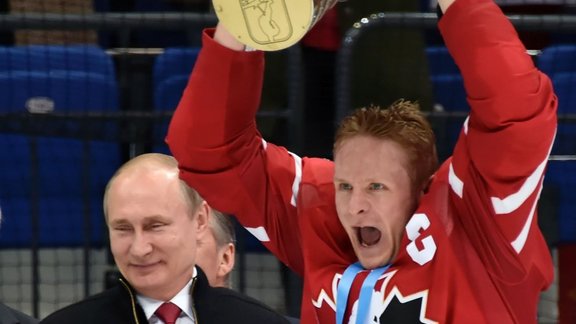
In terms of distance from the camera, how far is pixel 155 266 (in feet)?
10.3

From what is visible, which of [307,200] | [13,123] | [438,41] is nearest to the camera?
[307,200]

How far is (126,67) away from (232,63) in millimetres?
2299

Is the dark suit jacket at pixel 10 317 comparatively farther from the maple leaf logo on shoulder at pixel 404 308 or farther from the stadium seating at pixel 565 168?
the stadium seating at pixel 565 168

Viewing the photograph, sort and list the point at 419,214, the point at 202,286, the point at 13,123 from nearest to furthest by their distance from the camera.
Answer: the point at 419,214, the point at 202,286, the point at 13,123

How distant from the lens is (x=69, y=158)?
4.81 metres

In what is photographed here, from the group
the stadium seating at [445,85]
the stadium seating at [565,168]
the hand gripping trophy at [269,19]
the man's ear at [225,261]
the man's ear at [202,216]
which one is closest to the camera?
the hand gripping trophy at [269,19]

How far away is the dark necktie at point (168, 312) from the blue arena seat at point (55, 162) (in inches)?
65.8

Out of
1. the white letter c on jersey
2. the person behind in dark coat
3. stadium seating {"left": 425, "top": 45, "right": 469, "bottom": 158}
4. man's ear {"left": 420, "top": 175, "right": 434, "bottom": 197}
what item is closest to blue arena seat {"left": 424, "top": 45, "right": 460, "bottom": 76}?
stadium seating {"left": 425, "top": 45, "right": 469, "bottom": 158}

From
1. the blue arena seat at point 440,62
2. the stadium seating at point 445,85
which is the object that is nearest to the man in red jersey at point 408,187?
the stadium seating at point 445,85

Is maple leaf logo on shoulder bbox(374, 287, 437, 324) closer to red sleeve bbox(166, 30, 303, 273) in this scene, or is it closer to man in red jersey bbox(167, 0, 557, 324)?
man in red jersey bbox(167, 0, 557, 324)

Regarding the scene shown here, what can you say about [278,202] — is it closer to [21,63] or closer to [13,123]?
[13,123]

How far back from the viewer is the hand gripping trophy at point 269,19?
2.36 meters

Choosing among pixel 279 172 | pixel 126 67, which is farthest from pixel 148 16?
pixel 279 172

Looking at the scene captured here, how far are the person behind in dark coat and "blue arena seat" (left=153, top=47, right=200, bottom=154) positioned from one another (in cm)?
154
